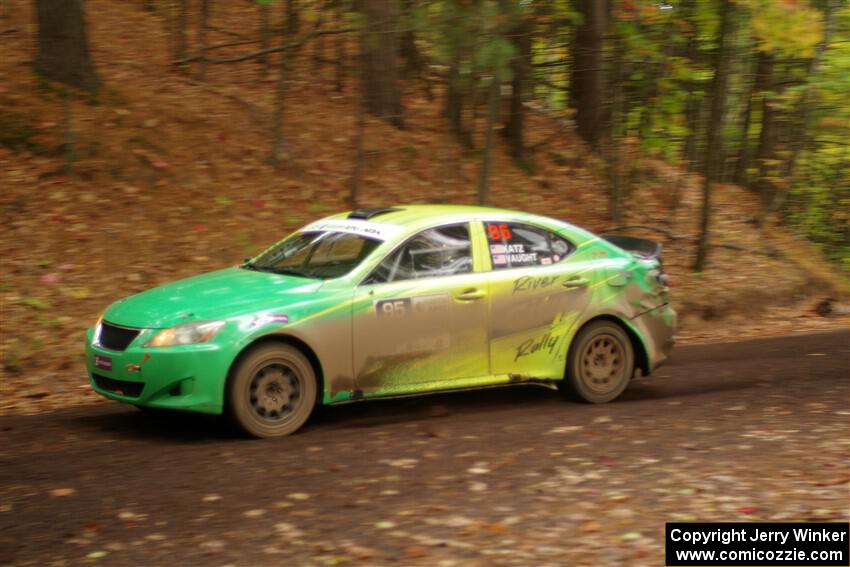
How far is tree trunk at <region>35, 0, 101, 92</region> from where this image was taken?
48.0ft

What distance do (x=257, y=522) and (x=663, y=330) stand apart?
189 inches

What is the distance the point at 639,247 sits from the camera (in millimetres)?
9781

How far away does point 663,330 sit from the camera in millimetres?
9383

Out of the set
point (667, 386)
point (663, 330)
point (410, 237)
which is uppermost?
point (410, 237)

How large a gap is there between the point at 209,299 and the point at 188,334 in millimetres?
402

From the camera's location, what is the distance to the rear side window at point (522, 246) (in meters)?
8.70

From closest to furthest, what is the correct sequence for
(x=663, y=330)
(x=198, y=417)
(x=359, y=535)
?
(x=359, y=535), (x=198, y=417), (x=663, y=330)

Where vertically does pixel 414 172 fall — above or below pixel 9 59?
below

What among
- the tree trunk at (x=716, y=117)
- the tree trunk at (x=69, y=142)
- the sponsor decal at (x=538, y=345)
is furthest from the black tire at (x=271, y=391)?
the tree trunk at (x=716, y=117)

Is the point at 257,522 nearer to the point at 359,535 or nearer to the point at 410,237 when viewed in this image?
the point at 359,535

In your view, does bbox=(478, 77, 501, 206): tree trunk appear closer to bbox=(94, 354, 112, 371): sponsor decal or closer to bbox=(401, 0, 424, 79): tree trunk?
bbox=(401, 0, 424, 79): tree trunk

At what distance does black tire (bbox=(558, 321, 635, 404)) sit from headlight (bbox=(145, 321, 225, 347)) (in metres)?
3.17

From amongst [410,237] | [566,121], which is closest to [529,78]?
[566,121]

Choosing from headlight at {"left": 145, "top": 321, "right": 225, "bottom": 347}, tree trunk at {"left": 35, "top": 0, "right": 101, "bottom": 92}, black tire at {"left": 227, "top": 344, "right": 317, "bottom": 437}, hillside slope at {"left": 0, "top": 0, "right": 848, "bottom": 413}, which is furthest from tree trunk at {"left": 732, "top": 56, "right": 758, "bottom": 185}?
headlight at {"left": 145, "top": 321, "right": 225, "bottom": 347}
